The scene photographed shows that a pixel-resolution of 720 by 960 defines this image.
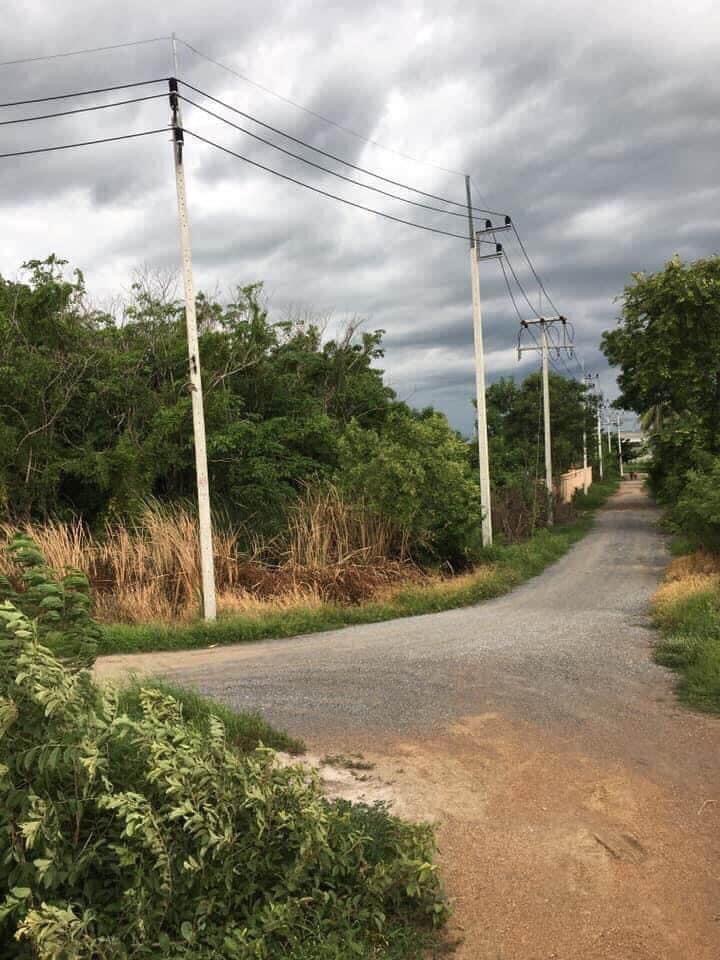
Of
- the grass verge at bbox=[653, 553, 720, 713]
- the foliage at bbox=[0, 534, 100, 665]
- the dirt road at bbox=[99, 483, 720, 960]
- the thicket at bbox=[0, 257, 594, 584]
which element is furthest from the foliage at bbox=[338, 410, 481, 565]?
the foliage at bbox=[0, 534, 100, 665]

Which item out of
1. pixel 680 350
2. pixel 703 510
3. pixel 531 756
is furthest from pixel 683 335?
pixel 531 756

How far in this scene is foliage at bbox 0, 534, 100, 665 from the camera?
331cm

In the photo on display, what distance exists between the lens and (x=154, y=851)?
279 centimetres

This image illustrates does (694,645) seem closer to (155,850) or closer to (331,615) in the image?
(331,615)

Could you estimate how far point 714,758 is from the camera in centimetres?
502

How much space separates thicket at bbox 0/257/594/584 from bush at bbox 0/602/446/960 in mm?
10215

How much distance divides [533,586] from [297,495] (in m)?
4.86

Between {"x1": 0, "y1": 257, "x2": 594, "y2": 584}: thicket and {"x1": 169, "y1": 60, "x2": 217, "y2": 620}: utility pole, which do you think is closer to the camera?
{"x1": 169, "y1": 60, "x2": 217, "y2": 620}: utility pole

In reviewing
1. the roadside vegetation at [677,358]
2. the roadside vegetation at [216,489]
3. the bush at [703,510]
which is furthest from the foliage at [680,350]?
the bush at [703,510]

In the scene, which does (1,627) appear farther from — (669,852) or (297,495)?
(297,495)

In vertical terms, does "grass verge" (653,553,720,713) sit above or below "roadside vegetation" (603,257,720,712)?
below

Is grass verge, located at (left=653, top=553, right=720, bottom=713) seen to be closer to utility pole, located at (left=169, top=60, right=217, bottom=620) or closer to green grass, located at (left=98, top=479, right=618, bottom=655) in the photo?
green grass, located at (left=98, top=479, right=618, bottom=655)

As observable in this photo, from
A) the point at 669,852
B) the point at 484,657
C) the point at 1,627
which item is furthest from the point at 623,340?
the point at 1,627

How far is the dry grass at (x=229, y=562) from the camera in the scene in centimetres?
1136
